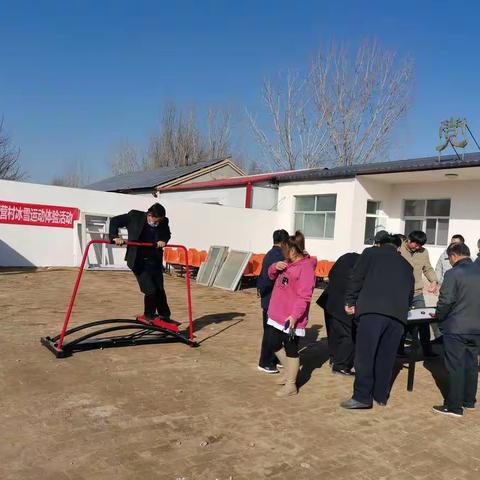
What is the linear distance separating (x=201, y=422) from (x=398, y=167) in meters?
13.1

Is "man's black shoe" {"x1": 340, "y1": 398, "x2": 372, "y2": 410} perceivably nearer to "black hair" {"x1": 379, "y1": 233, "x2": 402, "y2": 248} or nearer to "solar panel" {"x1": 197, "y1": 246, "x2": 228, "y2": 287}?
"black hair" {"x1": 379, "y1": 233, "x2": 402, "y2": 248}

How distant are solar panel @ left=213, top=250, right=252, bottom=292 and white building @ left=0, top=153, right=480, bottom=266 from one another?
350 centimetres

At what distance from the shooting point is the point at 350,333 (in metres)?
5.65

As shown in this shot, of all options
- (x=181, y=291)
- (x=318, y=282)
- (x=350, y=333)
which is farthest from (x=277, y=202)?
(x=350, y=333)

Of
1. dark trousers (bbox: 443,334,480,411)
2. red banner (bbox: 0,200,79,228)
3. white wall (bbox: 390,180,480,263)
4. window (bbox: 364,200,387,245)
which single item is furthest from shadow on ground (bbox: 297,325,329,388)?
window (bbox: 364,200,387,245)

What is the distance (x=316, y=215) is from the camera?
60.5 ft

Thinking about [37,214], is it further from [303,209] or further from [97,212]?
[303,209]

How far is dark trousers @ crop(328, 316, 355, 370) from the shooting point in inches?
222

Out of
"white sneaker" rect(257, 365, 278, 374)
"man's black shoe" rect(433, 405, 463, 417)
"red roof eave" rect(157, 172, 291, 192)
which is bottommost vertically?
"man's black shoe" rect(433, 405, 463, 417)

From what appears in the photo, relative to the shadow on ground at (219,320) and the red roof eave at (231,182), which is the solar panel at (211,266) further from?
the red roof eave at (231,182)

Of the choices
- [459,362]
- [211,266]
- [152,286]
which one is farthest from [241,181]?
[459,362]

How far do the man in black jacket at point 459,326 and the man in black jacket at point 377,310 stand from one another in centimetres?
36

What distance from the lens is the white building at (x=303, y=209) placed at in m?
14.1

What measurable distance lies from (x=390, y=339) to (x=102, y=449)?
2.74m
